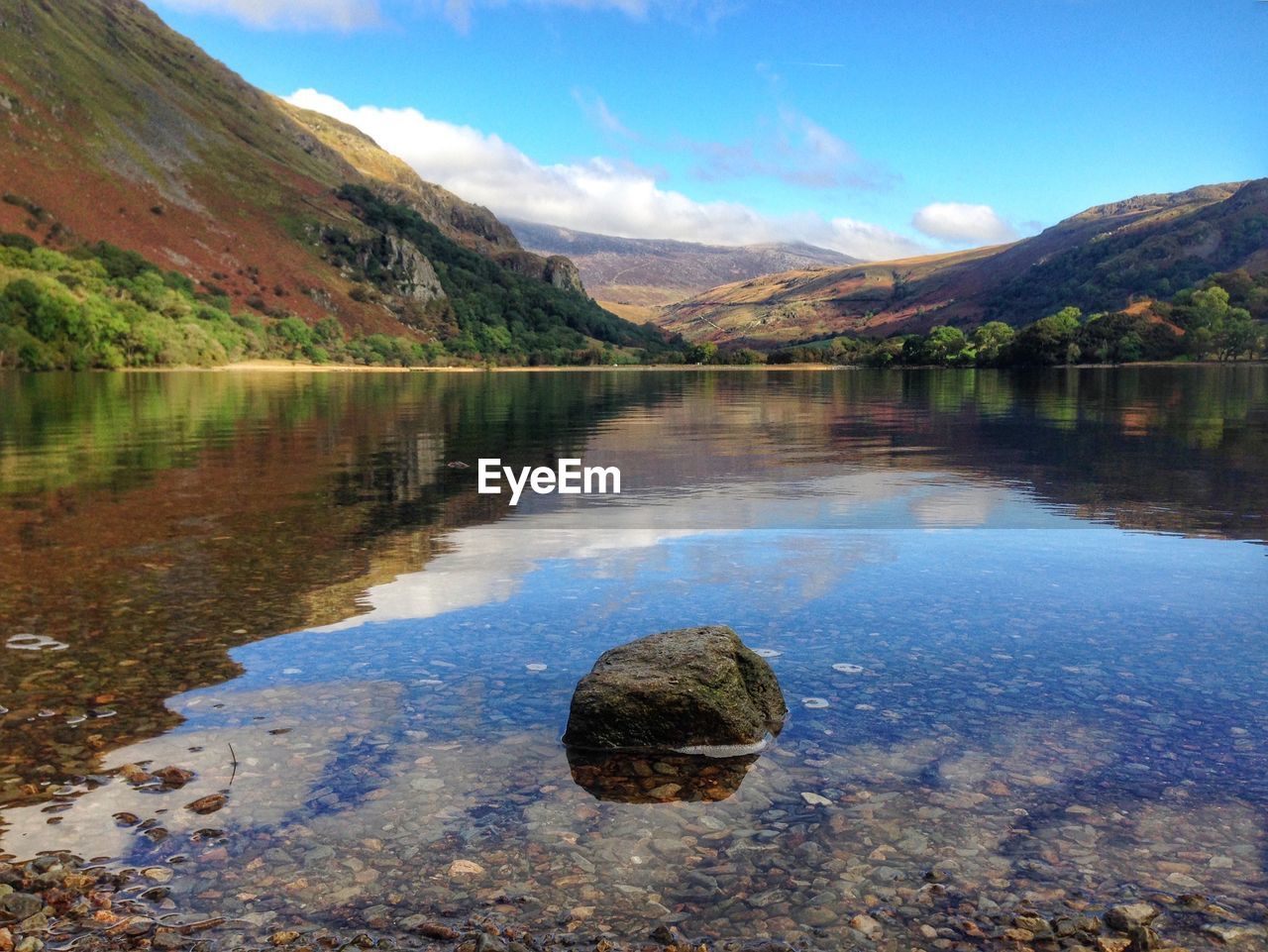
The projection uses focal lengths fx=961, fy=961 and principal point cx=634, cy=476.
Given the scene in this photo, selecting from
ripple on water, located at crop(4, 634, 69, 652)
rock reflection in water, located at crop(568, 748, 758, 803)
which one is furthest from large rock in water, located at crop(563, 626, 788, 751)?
ripple on water, located at crop(4, 634, 69, 652)

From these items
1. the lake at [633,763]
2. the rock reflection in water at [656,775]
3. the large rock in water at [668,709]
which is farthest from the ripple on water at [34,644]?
the rock reflection in water at [656,775]

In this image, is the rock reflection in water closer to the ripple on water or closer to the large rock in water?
the large rock in water

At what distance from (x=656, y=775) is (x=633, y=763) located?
30 centimetres

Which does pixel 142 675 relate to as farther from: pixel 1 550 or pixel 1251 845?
pixel 1251 845

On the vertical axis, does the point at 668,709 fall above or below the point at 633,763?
above

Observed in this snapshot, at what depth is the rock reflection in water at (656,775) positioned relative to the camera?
8.31 m

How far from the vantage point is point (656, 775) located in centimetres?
877

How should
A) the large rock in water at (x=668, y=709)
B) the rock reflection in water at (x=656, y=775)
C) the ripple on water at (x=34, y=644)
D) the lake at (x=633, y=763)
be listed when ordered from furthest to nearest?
the ripple on water at (x=34, y=644) < the large rock in water at (x=668, y=709) < the rock reflection in water at (x=656, y=775) < the lake at (x=633, y=763)

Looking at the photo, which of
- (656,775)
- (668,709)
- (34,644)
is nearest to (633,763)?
(656,775)

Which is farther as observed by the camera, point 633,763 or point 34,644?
point 34,644

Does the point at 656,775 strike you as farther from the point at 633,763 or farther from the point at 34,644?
the point at 34,644

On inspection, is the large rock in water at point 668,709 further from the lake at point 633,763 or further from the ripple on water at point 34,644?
the ripple on water at point 34,644

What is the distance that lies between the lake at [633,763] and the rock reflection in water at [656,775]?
0.15ft

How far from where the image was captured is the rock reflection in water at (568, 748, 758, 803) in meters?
8.31
